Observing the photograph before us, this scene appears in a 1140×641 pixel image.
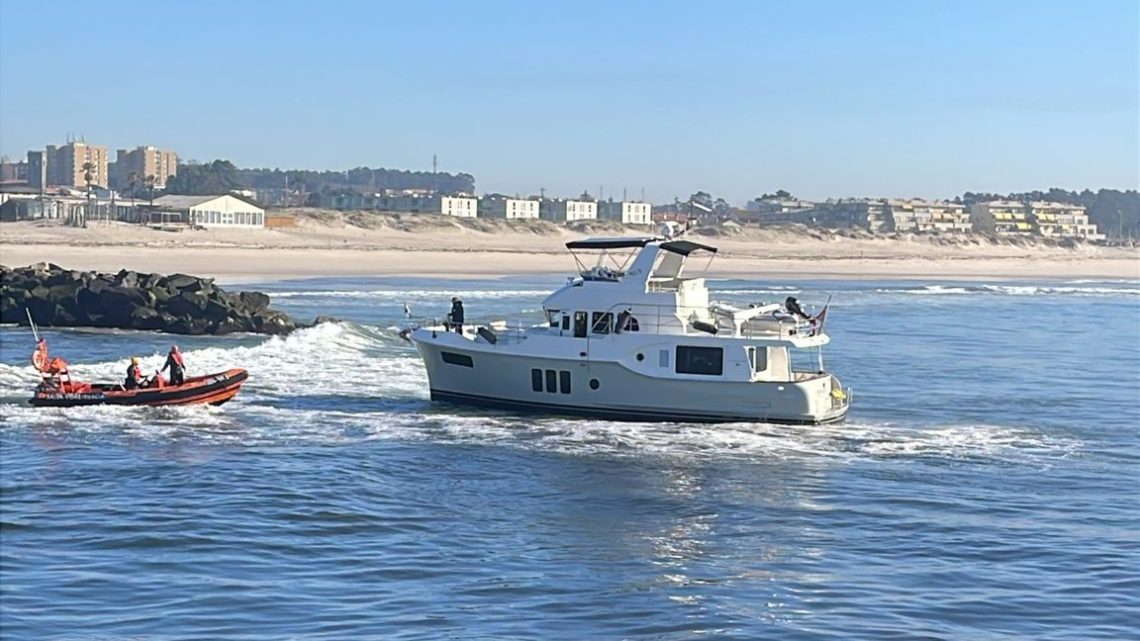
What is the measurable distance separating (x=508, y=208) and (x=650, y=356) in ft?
514

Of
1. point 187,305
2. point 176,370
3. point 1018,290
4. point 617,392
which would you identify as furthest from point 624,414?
point 1018,290

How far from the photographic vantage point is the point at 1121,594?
661 inches

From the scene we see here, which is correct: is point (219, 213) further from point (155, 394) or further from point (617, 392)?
point (617, 392)

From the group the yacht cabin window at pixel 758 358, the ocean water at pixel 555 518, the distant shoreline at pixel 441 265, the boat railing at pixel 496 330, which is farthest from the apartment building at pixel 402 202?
the yacht cabin window at pixel 758 358

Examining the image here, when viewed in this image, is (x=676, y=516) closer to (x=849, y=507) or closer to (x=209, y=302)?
(x=849, y=507)

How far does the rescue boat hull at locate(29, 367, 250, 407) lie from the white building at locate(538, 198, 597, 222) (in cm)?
15907

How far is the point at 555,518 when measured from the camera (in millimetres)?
20562

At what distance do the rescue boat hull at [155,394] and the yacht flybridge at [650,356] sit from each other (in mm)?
4431

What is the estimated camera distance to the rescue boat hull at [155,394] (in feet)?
92.4

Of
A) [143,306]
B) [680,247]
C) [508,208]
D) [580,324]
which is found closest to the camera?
[580,324]

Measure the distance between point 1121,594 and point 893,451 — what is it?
9880 mm

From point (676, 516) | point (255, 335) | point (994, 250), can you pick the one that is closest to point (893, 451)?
point (676, 516)

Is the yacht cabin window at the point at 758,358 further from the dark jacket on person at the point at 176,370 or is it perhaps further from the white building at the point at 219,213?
the white building at the point at 219,213

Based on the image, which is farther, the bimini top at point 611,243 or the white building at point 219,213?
the white building at point 219,213
